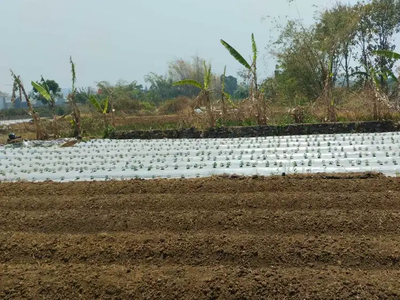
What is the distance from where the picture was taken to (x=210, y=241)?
3020mm

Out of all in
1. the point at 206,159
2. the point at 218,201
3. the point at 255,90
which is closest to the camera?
the point at 218,201

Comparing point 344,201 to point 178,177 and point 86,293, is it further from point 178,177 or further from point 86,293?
point 86,293

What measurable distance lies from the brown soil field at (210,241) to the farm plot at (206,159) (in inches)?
23.4

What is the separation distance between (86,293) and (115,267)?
0.31 m

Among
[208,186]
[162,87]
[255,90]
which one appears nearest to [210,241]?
[208,186]

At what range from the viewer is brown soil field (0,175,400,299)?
8.12 feet

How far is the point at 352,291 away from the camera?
230cm

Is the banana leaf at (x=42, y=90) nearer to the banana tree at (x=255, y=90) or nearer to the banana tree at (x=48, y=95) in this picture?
the banana tree at (x=48, y=95)

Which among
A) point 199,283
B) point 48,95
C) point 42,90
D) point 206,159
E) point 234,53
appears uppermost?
point 234,53

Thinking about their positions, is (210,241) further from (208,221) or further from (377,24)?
(377,24)

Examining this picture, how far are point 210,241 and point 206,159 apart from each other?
2.92 m

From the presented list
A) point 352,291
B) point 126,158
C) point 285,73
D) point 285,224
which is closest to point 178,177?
point 126,158

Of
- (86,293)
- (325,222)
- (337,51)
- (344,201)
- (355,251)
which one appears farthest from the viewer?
(337,51)

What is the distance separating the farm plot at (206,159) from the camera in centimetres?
507
